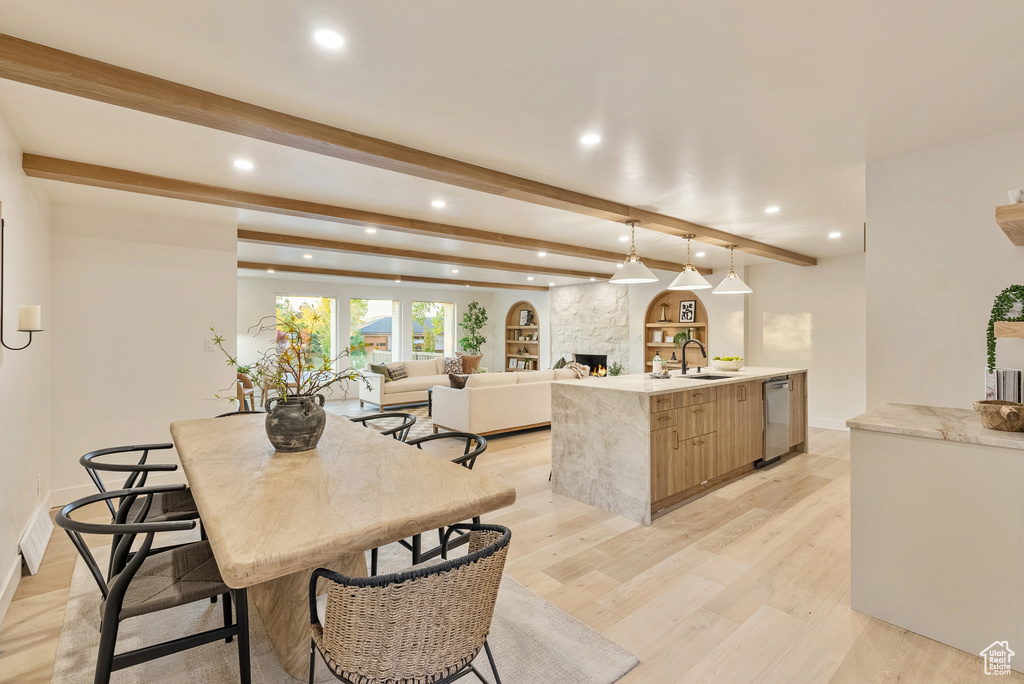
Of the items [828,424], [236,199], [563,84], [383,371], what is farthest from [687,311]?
[236,199]

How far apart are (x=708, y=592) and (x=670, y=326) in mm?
6540

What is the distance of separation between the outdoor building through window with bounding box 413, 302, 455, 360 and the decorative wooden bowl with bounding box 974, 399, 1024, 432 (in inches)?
386

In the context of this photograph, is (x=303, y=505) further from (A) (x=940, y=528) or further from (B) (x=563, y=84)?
(A) (x=940, y=528)

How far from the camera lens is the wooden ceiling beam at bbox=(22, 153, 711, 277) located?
2.80 m

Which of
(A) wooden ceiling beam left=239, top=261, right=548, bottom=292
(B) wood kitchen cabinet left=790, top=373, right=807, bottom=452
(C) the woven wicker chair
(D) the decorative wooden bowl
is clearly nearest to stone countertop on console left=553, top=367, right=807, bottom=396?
(B) wood kitchen cabinet left=790, top=373, right=807, bottom=452

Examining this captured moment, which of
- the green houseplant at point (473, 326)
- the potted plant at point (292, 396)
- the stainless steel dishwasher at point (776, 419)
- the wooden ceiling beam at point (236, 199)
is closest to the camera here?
the potted plant at point (292, 396)

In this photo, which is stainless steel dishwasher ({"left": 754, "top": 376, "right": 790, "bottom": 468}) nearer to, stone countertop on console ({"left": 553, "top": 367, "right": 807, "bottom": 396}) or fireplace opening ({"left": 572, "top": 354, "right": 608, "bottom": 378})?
stone countertop on console ({"left": 553, "top": 367, "right": 807, "bottom": 396})

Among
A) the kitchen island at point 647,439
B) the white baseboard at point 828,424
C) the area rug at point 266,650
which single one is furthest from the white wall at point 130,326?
the white baseboard at point 828,424

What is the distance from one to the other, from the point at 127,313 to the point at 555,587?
154 inches

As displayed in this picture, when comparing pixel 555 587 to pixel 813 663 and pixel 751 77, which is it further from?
pixel 751 77

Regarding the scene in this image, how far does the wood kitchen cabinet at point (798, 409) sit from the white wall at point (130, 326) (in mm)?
5583

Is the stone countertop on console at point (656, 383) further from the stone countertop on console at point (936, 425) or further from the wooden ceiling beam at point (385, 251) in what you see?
the wooden ceiling beam at point (385, 251)

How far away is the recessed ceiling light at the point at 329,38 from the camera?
1629 mm

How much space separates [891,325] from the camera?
2.88 meters
